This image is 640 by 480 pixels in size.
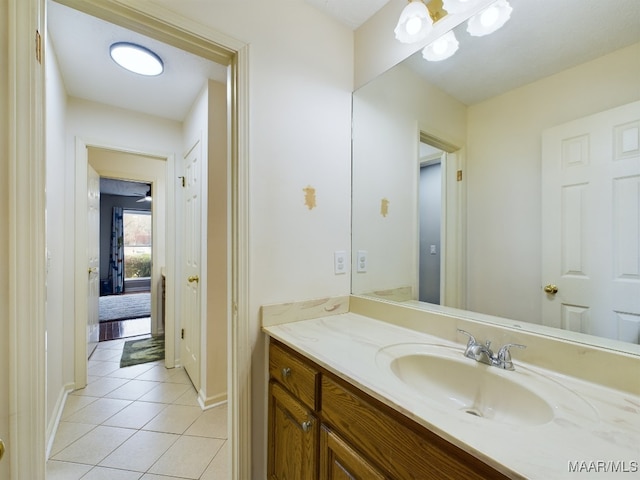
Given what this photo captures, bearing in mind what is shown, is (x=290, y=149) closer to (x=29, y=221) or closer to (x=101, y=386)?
(x=29, y=221)

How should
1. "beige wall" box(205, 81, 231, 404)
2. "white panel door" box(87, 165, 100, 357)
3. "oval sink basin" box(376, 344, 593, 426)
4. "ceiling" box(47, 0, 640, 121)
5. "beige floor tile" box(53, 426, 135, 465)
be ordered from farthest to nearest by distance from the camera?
"white panel door" box(87, 165, 100, 357)
"beige wall" box(205, 81, 231, 404)
"beige floor tile" box(53, 426, 135, 465)
"ceiling" box(47, 0, 640, 121)
"oval sink basin" box(376, 344, 593, 426)

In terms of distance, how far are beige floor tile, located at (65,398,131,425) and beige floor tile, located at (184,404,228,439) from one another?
0.63 m

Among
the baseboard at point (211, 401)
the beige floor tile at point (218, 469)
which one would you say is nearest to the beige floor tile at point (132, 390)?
the baseboard at point (211, 401)

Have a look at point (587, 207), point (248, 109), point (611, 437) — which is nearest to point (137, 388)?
point (248, 109)

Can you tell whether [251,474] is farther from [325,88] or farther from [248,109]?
[325,88]

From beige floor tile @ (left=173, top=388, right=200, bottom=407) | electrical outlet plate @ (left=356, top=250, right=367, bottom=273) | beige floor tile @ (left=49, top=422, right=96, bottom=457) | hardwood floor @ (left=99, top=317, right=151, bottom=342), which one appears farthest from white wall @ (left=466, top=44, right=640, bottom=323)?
hardwood floor @ (left=99, top=317, right=151, bottom=342)

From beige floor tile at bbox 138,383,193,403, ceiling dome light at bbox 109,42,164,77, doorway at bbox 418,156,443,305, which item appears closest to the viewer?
doorway at bbox 418,156,443,305

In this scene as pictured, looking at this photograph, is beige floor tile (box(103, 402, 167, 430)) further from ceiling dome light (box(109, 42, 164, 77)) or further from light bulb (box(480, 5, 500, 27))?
light bulb (box(480, 5, 500, 27))

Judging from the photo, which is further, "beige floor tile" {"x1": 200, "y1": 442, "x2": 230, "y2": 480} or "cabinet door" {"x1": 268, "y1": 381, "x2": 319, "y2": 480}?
"beige floor tile" {"x1": 200, "y1": 442, "x2": 230, "y2": 480}

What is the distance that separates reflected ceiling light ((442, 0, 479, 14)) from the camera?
1108 millimetres

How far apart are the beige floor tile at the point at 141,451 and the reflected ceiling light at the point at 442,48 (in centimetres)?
250

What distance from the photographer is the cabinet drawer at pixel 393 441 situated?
56 cm

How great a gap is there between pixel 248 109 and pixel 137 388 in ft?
7.89

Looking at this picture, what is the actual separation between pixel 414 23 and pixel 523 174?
0.81 meters
